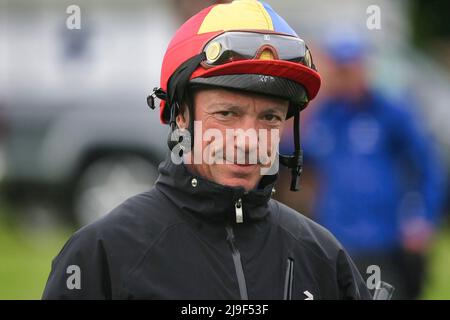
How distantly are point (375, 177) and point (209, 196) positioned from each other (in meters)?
4.50

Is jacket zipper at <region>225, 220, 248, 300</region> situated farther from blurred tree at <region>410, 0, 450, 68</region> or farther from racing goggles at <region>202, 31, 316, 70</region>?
blurred tree at <region>410, 0, 450, 68</region>

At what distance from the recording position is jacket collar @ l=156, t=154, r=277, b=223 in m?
4.03

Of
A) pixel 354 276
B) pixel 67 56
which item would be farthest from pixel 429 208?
pixel 67 56

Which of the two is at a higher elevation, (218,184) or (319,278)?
(218,184)

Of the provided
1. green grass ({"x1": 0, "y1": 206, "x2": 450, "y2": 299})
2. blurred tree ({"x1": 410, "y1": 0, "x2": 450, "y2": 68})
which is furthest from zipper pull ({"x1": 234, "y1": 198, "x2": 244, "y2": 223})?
blurred tree ({"x1": 410, "y1": 0, "x2": 450, "y2": 68})

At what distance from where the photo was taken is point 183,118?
427 cm

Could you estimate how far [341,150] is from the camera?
8461 mm

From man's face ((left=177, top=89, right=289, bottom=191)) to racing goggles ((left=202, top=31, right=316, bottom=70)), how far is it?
12 centimetres

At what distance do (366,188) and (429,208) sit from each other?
19.9 inches

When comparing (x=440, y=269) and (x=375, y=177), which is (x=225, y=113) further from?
(x=440, y=269)

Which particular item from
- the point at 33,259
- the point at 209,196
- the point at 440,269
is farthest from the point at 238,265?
the point at 440,269
